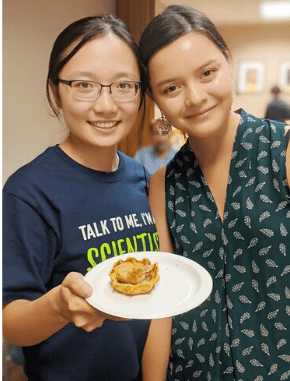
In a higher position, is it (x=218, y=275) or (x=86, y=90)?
(x=86, y=90)

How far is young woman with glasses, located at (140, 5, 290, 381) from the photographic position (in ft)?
2.07

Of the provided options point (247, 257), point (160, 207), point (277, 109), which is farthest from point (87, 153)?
point (277, 109)

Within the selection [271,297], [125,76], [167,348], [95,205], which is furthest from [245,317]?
[125,76]

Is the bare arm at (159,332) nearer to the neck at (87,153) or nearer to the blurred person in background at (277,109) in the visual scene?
the neck at (87,153)

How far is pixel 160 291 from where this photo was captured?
22.9 inches

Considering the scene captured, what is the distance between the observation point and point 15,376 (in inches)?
25.7

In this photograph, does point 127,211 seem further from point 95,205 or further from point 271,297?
A: point 271,297

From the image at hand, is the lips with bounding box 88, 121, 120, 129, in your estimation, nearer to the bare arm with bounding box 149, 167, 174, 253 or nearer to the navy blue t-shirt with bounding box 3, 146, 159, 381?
the navy blue t-shirt with bounding box 3, 146, 159, 381

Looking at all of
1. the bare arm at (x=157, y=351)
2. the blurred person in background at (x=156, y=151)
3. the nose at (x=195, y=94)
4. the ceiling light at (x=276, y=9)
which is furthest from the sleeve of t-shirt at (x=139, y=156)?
the ceiling light at (x=276, y=9)

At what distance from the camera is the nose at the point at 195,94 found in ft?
2.03

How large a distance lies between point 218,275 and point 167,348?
21 centimetres

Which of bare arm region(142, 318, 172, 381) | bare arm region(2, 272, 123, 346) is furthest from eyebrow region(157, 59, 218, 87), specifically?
bare arm region(142, 318, 172, 381)

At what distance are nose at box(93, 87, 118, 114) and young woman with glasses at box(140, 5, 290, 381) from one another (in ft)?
0.30

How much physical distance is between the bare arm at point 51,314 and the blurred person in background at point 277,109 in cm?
74
